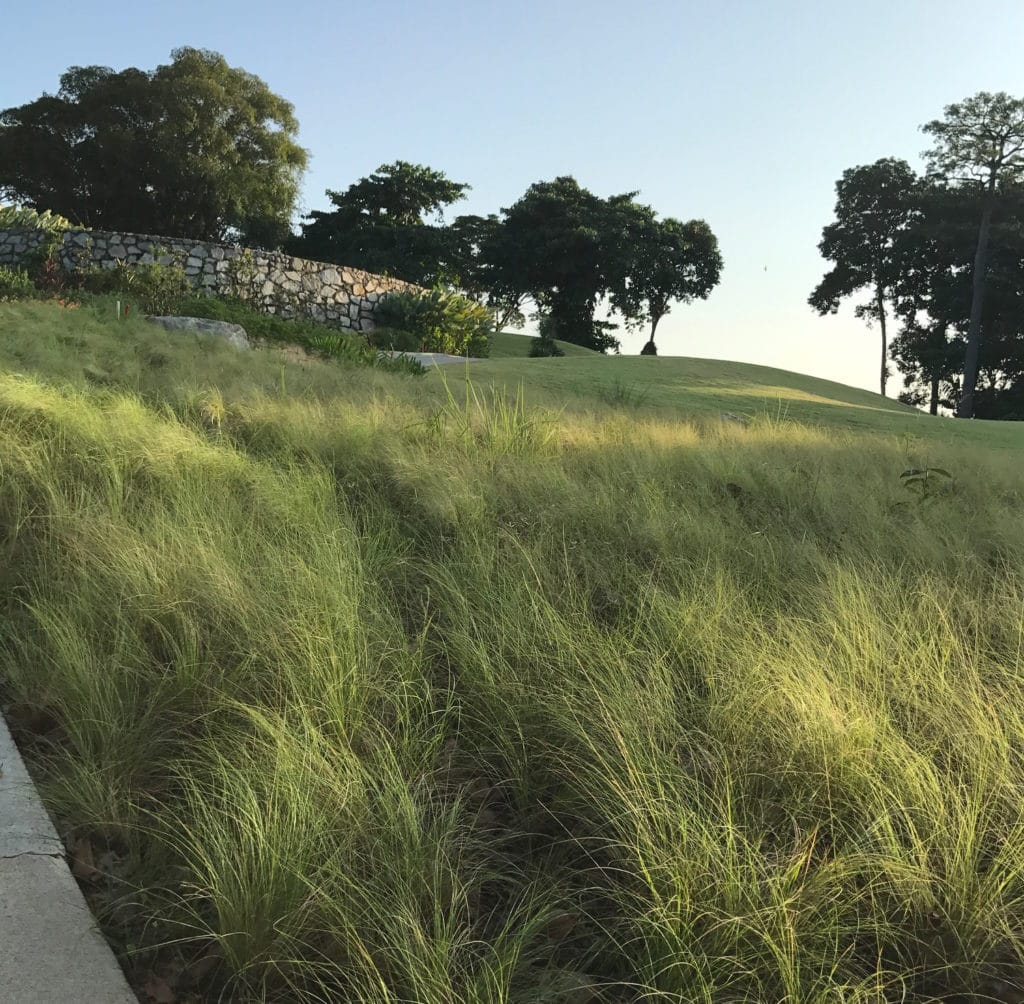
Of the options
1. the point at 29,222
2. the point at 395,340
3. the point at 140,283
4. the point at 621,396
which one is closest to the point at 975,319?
the point at 395,340

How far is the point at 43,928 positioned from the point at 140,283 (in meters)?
15.4

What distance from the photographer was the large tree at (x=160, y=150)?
27359mm

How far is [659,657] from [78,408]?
4801 mm

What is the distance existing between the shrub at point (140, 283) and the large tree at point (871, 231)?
32440mm

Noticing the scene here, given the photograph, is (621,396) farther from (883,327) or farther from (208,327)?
(883,327)

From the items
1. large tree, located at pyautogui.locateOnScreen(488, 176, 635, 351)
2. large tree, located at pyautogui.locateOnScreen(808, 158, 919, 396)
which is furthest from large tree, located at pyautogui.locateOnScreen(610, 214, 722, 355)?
large tree, located at pyautogui.locateOnScreen(808, 158, 919, 396)

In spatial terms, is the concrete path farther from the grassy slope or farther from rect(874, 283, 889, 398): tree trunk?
rect(874, 283, 889, 398): tree trunk

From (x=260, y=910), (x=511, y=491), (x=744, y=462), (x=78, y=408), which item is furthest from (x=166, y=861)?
(x=744, y=462)

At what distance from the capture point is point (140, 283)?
48.9 ft

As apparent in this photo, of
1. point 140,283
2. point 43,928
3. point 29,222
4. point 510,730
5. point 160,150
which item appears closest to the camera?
point 43,928

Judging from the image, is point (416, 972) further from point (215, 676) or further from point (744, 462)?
point (744, 462)

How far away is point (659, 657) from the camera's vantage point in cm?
256

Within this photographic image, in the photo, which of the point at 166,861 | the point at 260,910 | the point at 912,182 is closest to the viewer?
the point at 260,910

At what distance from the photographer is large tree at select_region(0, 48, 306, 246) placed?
27.4 m
